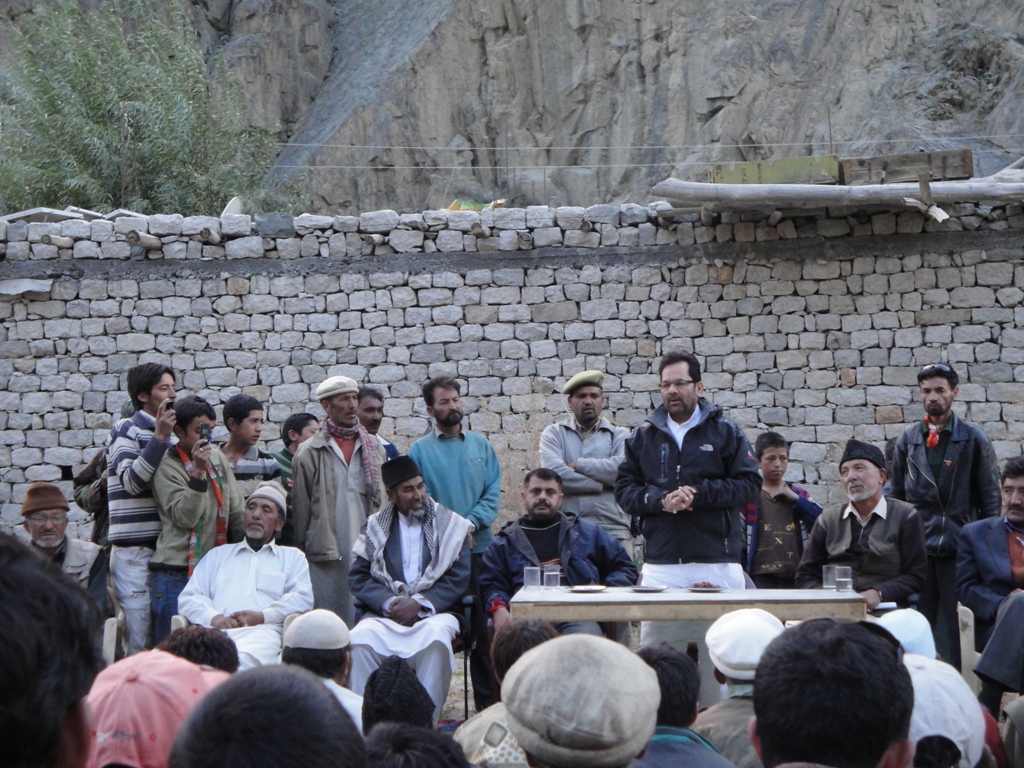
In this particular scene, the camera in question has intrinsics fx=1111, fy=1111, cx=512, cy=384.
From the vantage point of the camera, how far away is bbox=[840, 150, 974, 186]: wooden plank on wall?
9086 millimetres

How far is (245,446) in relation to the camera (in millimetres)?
6188

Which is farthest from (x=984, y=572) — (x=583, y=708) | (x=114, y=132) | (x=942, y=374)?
(x=114, y=132)

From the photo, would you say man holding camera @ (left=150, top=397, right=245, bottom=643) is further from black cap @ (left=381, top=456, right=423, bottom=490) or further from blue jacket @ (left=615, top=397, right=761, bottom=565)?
blue jacket @ (left=615, top=397, right=761, bottom=565)

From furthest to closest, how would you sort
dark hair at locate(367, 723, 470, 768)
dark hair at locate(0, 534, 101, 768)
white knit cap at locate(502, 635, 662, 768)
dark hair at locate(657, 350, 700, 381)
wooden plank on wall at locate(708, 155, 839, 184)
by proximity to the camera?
1. wooden plank on wall at locate(708, 155, 839, 184)
2. dark hair at locate(657, 350, 700, 381)
3. dark hair at locate(367, 723, 470, 768)
4. white knit cap at locate(502, 635, 662, 768)
5. dark hair at locate(0, 534, 101, 768)

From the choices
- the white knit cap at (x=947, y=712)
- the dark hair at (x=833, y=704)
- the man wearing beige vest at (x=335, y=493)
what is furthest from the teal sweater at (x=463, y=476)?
the dark hair at (x=833, y=704)

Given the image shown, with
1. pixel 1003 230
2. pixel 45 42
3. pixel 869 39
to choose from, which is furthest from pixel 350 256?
pixel 869 39

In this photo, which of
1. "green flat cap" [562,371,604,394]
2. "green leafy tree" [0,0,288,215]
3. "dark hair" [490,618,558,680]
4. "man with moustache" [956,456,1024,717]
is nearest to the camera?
"dark hair" [490,618,558,680]

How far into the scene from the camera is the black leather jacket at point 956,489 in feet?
19.0

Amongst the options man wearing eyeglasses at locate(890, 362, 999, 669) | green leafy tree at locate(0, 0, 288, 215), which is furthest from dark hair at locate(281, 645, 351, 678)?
green leafy tree at locate(0, 0, 288, 215)

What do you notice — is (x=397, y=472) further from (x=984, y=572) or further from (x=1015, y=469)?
(x=1015, y=469)

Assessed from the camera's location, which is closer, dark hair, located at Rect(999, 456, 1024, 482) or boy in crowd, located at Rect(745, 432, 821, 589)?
dark hair, located at Rect(999, 456, 1024, 482)

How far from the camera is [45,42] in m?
15.9

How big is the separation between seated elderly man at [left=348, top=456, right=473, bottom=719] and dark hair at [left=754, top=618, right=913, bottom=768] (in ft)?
10.7

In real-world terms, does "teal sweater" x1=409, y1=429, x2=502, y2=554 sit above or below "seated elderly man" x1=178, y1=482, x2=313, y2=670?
above
